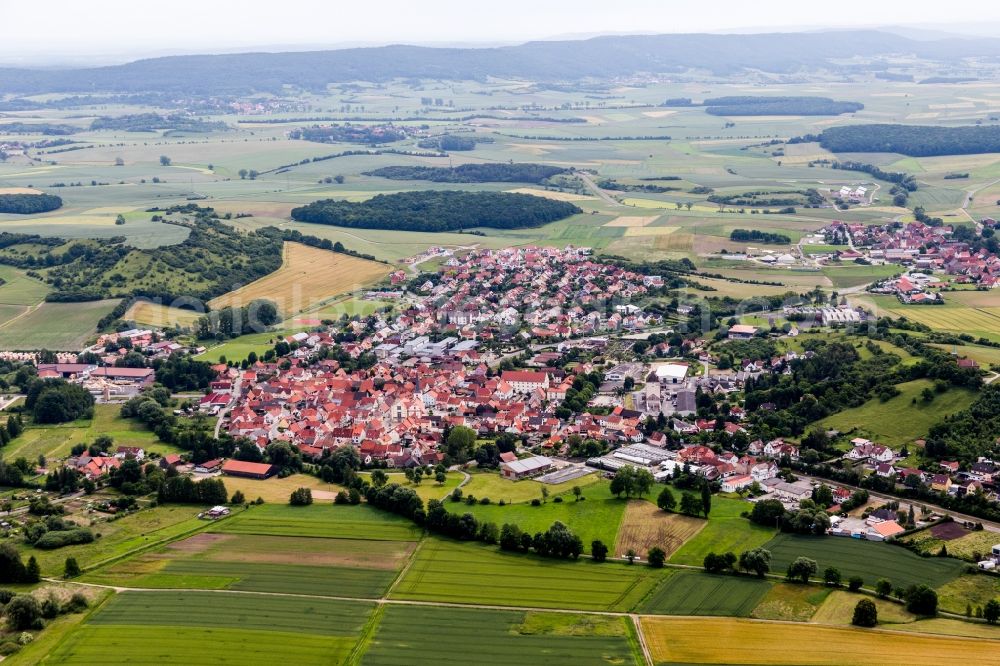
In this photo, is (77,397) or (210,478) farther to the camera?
(77,397)

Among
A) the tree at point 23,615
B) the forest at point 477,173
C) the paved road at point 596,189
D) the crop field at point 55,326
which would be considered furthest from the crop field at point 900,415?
the forest at point 477,173

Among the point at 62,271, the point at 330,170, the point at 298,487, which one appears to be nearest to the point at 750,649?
the point at 298,487

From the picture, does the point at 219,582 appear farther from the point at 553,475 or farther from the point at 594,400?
the point at 594,400

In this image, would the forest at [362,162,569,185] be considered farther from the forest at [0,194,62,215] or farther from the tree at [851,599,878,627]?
the tree at [851,599,878,627]

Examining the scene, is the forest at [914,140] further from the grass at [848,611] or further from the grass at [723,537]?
the grass at [848,611]

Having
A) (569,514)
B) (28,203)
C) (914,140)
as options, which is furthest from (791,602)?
(914,140)

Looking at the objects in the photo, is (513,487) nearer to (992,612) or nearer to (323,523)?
(323,523)
